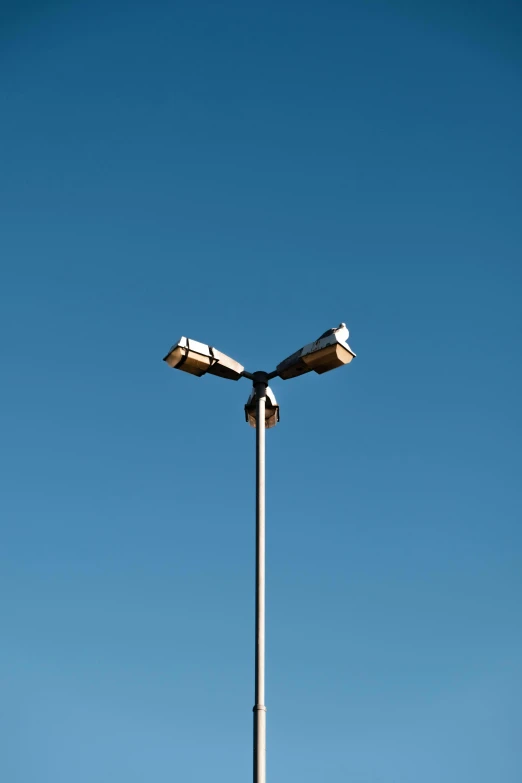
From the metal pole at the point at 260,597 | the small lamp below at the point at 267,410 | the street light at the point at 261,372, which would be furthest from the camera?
the small lamp below at the point at 267,410

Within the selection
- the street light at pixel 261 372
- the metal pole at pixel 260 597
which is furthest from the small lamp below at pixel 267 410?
the metal pole at pixel 260 597

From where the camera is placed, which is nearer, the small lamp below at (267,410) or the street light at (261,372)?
the street light at (261,372)

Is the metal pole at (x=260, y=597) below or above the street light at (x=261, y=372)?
below

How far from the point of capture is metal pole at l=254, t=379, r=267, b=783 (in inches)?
429

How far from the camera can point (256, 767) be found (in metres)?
10.8

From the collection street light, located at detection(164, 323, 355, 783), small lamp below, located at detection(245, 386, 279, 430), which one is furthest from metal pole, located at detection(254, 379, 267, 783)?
small lamp below, located at detection(245, 386, 279, 430)

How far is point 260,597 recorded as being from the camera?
1166 cm

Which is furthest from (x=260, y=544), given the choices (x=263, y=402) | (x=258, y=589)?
(x=263, y=402)

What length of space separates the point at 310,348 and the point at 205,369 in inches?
50.2

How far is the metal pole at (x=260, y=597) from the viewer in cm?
1089

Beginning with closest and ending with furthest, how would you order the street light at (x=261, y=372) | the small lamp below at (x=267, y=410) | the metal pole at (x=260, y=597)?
the metal pole at (x=260, y=597) → the street light at (x=261, y=372) → the small lamp below at (x=267, y=410)

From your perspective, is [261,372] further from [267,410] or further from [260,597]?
[260,597]

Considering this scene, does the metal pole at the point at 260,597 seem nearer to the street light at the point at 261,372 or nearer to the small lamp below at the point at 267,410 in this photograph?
the street light at the point at 261,372

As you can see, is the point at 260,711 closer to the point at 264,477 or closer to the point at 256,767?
the point at 256,767
